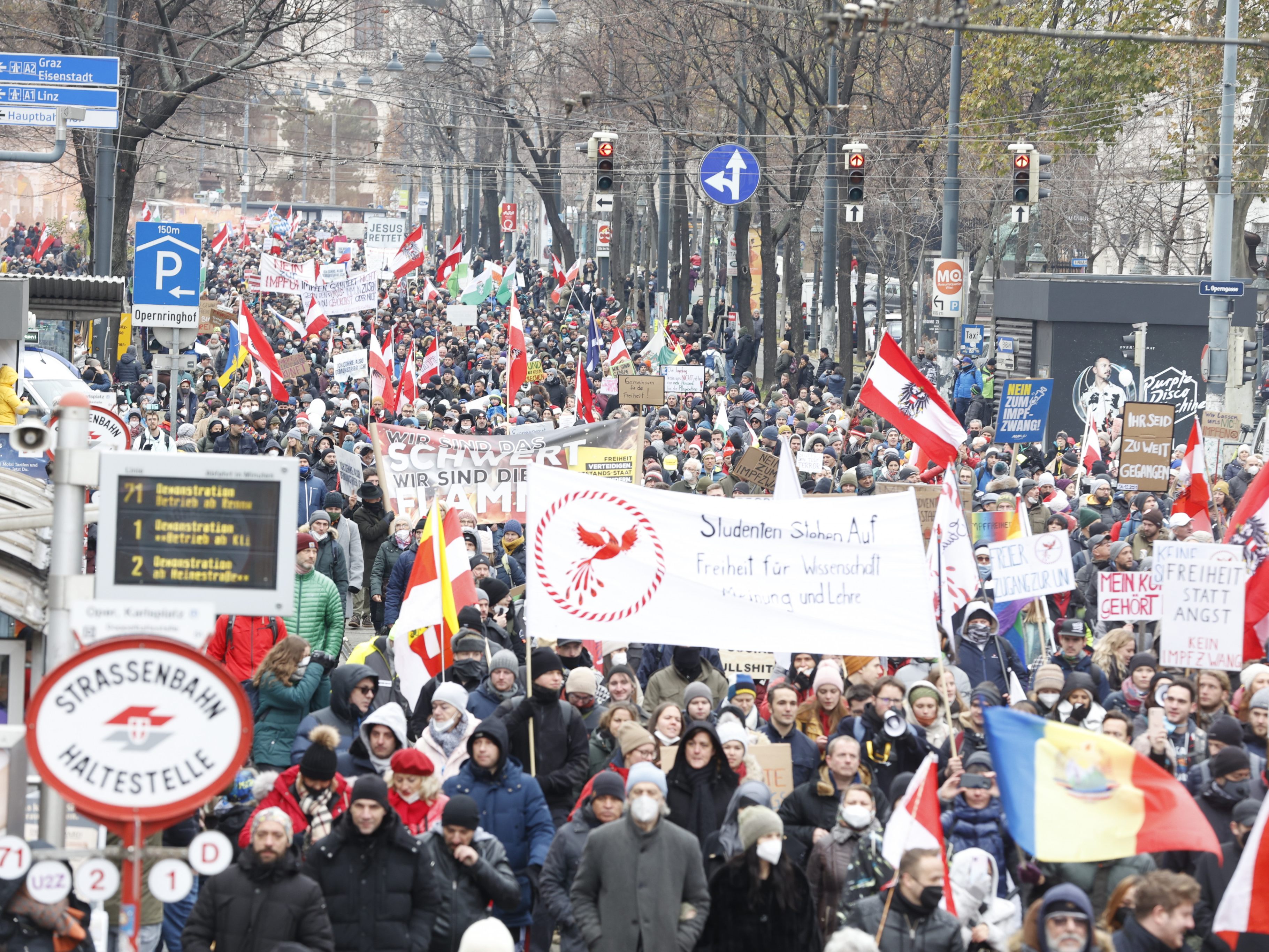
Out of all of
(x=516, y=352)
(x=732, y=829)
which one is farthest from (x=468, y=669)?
(x=516, y=352)

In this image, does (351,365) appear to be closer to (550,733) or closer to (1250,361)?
(1250,361)

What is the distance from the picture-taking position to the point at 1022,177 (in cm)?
2605

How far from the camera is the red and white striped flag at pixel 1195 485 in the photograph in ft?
50.5

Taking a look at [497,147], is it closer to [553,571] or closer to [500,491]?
[500,491]

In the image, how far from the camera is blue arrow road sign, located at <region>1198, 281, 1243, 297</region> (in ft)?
78.8

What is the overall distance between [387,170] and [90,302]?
11948 centimetres

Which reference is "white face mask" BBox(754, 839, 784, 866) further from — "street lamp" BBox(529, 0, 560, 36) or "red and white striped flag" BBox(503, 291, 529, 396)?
"street lamp" BBox(529, 0, 560, 36)

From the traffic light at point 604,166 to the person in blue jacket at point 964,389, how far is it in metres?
7.54

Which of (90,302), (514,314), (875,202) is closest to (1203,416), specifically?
(514,314)

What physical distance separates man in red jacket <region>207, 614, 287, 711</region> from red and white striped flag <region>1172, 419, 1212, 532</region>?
734 cm

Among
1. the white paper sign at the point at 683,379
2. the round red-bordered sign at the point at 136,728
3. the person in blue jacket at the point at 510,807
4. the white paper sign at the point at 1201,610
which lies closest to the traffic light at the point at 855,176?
the white paper sign at the point at 683,379

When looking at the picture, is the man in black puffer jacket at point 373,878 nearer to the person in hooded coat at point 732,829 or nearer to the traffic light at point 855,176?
the person in hooded coat at point 732,829

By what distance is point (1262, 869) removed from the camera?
21.0 ft

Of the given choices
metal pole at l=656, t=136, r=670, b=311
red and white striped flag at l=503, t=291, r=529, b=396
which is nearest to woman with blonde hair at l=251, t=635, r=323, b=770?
red and white striped flag at l=503, t=291, r=529, b=396
